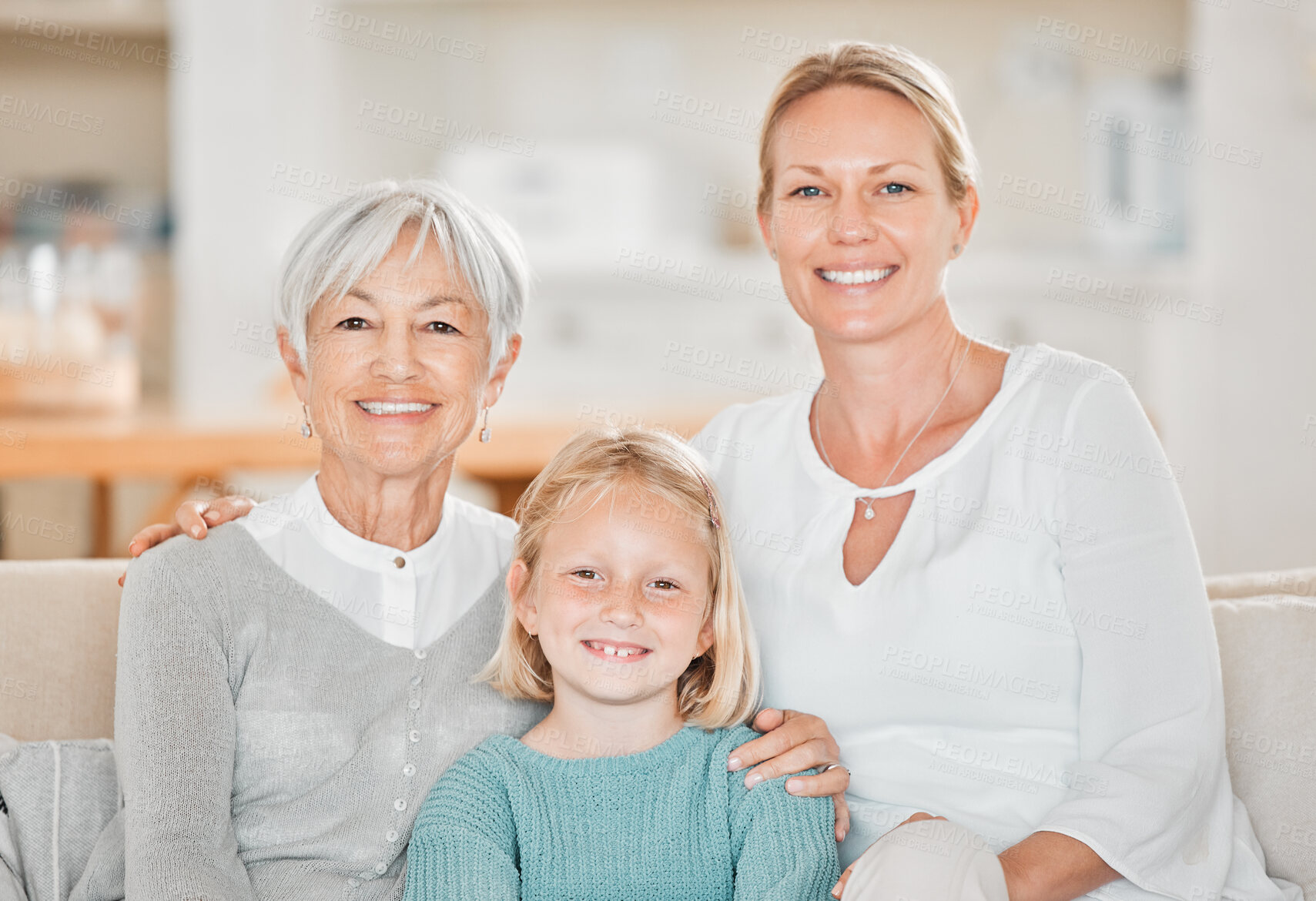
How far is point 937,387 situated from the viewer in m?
Answer: 1.46

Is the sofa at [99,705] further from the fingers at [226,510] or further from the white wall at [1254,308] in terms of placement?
the white wall at [1254,308]

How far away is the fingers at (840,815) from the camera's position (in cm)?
128

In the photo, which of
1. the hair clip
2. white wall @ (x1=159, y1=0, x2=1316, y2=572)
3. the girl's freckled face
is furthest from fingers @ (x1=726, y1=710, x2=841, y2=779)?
white wall @ (x1=159, y1=0, x2=1316, y2=572)

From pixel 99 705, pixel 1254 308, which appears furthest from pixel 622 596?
pixel 1254 308

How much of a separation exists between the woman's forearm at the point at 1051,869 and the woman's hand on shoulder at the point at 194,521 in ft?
2.98

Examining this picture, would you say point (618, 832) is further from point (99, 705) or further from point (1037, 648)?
point (99, 705)

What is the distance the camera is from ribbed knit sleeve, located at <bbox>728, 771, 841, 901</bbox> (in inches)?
47.3

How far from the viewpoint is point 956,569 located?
4.34ft

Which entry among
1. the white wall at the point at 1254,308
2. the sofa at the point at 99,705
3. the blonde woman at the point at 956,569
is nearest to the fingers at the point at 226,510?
the sofa at the point at 99,705

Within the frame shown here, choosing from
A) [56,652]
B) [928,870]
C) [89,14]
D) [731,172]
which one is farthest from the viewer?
[731,172]

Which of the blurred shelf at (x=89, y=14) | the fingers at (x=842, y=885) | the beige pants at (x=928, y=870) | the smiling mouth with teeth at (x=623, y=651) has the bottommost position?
the fingers at (x=842, y=885)

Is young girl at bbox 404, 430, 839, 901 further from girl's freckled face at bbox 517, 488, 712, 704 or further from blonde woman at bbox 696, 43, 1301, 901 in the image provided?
blonde woman at bbox 696, 43, 1301, 901

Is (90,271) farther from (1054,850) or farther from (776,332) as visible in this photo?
(1054,850)

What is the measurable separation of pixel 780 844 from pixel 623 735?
0.21m
